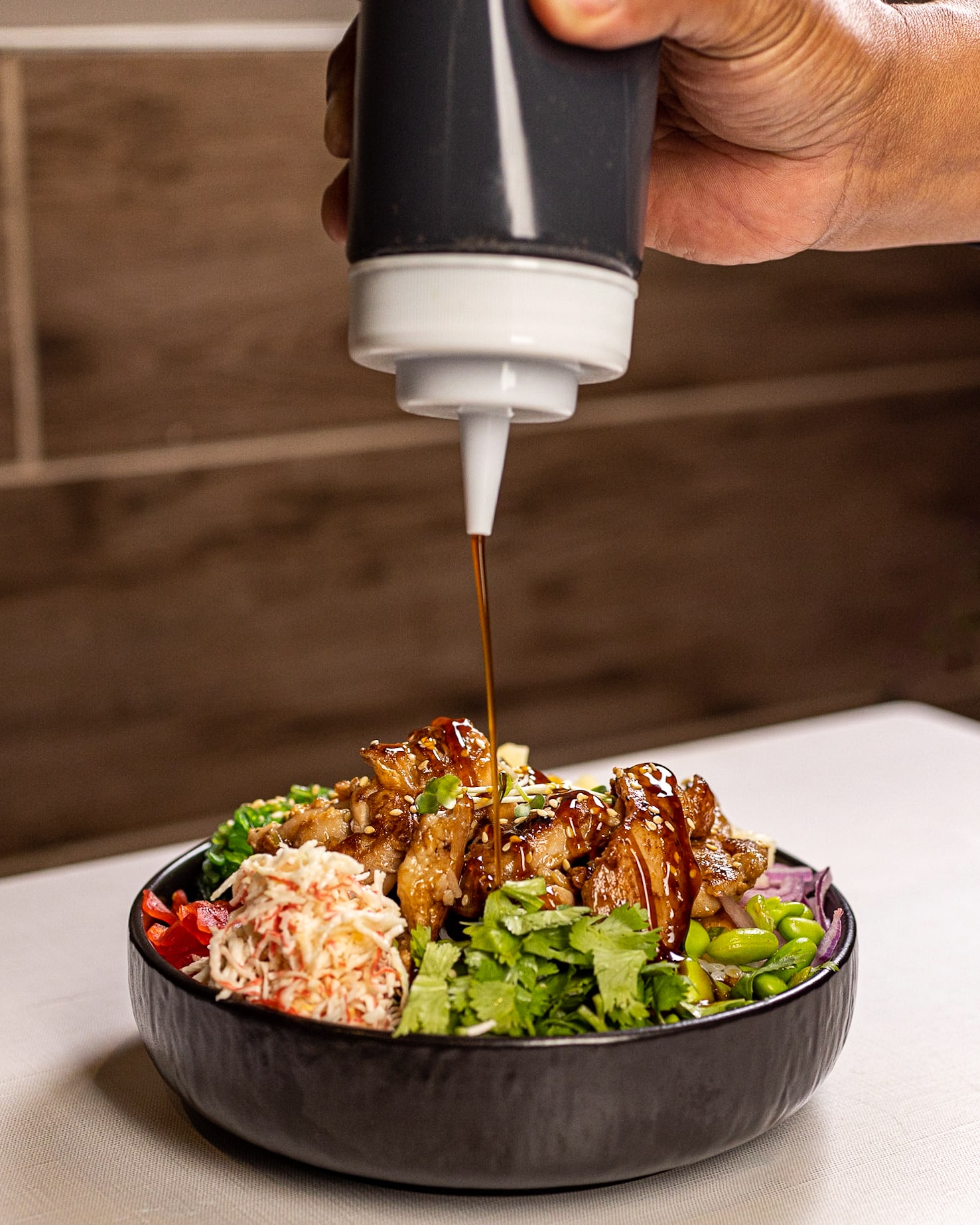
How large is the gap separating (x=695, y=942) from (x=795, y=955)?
7 cm

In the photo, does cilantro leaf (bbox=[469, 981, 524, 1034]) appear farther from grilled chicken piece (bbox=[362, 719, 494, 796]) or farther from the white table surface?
grilled chicken piece (bbox=[362, 719, 494, 796])

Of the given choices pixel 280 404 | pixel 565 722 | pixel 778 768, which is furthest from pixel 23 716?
pixel 778 768

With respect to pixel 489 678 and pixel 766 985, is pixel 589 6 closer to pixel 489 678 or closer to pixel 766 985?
pixel 489 678

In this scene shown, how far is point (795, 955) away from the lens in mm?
1044

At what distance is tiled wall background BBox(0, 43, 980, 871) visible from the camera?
8.70 ft

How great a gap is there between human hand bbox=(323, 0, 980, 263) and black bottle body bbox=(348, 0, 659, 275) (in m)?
0.21

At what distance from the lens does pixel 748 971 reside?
1.05 meters

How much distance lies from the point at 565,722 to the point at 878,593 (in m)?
1.03

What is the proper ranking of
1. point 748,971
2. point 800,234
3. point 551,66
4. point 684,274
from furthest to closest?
point 684,274, point 800,234, point 748,971, point 551,66

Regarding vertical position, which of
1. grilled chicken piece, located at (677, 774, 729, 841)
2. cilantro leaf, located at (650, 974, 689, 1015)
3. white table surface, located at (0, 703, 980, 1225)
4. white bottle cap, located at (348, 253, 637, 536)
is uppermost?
white bottle cap, located at (348, 253, 637, 536)

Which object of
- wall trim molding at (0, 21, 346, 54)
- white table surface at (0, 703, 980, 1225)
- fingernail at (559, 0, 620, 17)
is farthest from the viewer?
wall trim molding at (0, 21, 346, 54)

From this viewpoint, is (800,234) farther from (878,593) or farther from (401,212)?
(878,593)

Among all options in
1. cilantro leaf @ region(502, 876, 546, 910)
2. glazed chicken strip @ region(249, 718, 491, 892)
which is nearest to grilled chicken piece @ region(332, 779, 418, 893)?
glazed chicken strip @ region(249, 718, 491, 892)

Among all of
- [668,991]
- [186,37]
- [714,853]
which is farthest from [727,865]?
[186,37]
